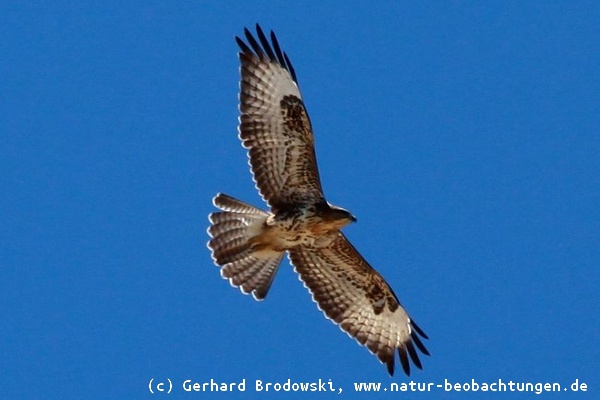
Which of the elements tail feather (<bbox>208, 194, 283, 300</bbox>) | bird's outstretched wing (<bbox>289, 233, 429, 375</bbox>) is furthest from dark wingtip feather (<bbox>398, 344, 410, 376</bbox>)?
tail feather (<bbox>208, 194, 283, 300</bbox>)

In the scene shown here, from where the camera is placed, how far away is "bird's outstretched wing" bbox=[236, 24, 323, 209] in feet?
37.0

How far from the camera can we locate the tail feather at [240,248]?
11.5 m

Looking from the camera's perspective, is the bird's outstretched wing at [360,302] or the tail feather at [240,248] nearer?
the tail feather at [240,248]

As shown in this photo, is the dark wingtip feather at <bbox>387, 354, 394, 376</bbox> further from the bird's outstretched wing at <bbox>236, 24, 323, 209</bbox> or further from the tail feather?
the bird's outstretched wing at <bbox>236, 24, 323, 209</bbox>

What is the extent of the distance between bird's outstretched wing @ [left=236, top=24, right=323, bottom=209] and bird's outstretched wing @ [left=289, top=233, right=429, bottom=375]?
86 centimetres

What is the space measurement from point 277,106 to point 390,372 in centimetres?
275

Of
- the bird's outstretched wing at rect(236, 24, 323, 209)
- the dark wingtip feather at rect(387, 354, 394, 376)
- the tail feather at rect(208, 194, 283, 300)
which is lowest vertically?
the dark wingtip feather at rect(387, 354, 394, 376)

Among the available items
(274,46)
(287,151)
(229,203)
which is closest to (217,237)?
(229,203)

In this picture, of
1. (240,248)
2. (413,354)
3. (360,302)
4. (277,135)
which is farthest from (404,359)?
(277,135)

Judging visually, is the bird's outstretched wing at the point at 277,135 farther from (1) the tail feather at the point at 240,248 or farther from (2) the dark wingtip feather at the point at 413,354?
(2) the dark wingtip feather at the point at 413,354

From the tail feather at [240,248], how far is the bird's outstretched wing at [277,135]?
10.5 inches

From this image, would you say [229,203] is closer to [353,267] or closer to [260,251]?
[260,251]

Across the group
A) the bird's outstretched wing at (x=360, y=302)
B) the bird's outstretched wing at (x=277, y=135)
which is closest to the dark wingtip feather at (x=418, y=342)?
the bird's outstretched wing at (x=360, y=302)

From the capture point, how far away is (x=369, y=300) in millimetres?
12336
